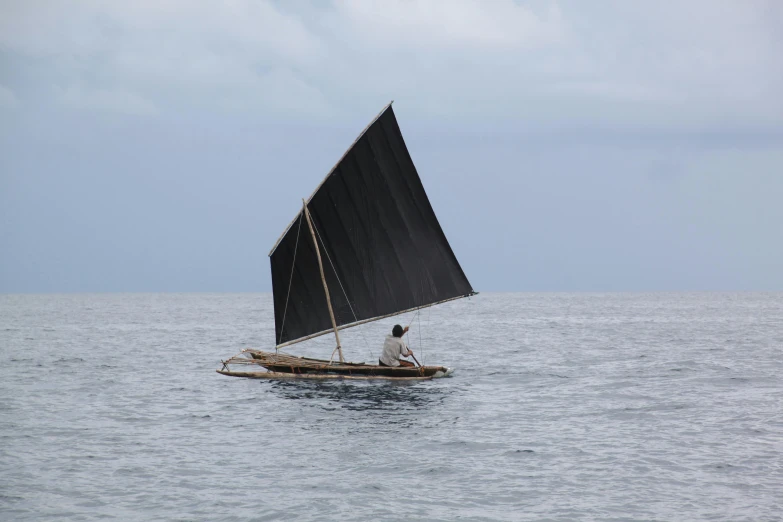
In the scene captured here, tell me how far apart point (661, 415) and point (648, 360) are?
18.5 m

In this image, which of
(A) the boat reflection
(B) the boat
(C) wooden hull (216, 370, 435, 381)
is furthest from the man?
(B) the boat

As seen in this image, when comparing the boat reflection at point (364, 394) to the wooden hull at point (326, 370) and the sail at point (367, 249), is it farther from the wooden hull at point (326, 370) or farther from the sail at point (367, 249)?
the sail at point (367, 249)

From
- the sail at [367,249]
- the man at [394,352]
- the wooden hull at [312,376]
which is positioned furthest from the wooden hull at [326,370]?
the sail at [367,249]

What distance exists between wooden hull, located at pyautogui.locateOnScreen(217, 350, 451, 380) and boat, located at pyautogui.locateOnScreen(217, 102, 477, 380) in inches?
2.0

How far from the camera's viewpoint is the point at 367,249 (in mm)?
31312

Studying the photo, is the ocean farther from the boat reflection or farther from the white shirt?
the white shirt

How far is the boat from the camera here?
30.9 m

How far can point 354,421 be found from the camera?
78.8 ft

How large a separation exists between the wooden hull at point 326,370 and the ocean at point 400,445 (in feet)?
1.59

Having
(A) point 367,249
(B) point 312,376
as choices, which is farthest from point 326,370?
(A) point 367,249

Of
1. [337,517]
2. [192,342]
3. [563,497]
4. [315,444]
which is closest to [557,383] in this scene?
[315,444]

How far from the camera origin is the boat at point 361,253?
30.9 meters

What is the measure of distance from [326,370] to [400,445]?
978 centimetres

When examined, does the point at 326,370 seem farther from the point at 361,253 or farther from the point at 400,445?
the point at 400,445
